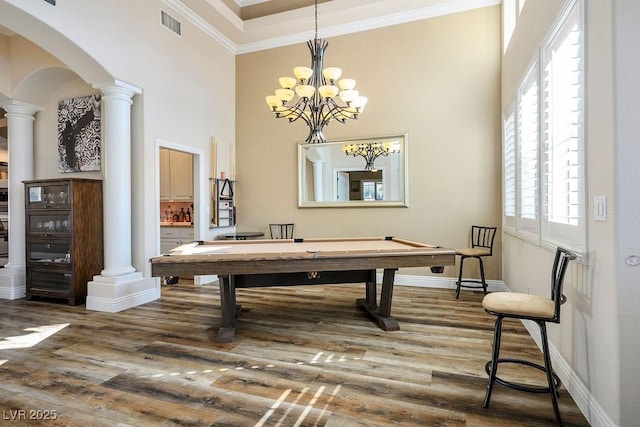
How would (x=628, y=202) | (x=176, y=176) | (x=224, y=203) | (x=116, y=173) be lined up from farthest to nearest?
1. (x=176, y=176)
2. (x=224, y=203)
3. (x=116, y=173)
4. (x=628, y=202)

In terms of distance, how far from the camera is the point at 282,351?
291 cm

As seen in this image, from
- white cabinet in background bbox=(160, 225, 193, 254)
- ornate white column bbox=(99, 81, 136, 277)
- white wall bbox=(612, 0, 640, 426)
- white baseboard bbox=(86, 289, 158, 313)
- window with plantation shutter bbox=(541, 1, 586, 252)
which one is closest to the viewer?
white wall bbox=(612, 0, 640, 426)

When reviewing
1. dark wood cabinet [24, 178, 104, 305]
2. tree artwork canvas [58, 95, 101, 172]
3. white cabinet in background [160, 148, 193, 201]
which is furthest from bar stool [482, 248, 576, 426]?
white cabinet in background [160, 148, 193, 201]

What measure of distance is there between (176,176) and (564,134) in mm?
6067

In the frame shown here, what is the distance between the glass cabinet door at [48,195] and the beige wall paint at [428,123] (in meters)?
3.07

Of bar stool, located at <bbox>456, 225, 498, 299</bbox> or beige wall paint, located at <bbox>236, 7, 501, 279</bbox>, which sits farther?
beige wall paint, located at <bbox>236, 7, 501, 279</bbox>

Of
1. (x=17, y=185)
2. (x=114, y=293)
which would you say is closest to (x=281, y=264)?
(x=114, y=293)

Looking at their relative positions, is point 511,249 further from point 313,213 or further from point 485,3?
point 485,3

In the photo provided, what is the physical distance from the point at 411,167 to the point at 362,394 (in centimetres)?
370

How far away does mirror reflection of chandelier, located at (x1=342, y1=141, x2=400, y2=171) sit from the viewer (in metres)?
5.32

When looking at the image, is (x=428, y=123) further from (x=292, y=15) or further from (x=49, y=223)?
(x=49, y=223)

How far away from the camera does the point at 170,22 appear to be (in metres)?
4.89

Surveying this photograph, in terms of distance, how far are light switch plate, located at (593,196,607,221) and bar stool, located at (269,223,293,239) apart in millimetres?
4443

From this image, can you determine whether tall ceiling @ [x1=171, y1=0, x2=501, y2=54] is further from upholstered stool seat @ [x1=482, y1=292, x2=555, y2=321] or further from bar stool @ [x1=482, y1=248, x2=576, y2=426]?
upholstered stool seat @ [x1=482, y1=292, x2=555, y2=321]
